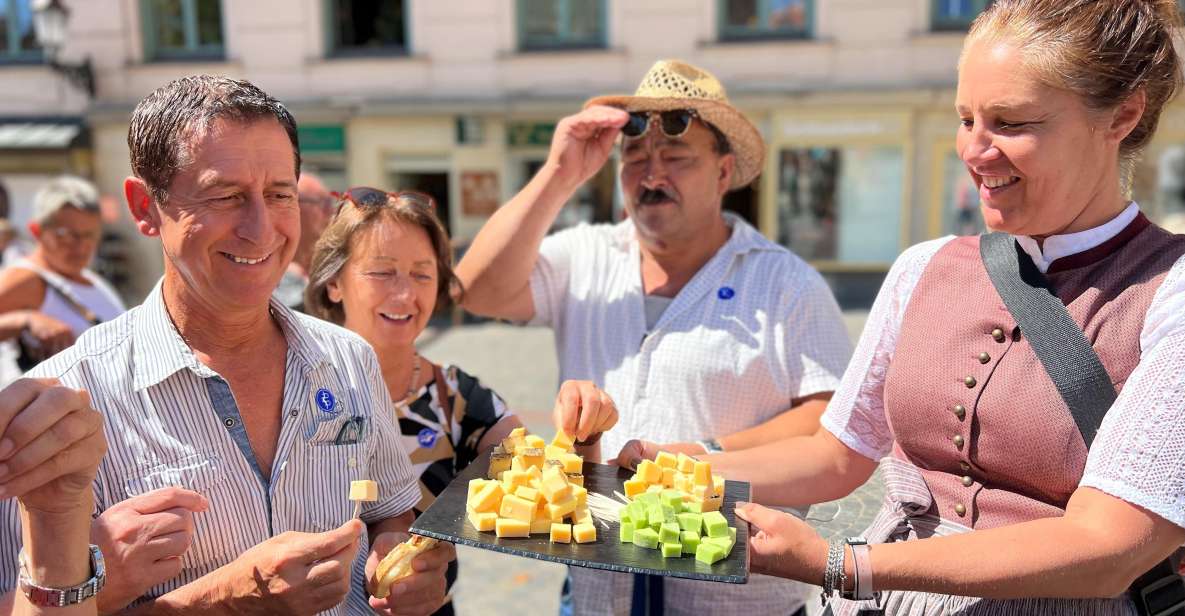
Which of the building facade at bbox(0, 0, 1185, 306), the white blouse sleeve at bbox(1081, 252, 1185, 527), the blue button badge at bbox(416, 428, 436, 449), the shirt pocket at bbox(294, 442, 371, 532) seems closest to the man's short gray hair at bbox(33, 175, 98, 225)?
the blue button badge at bbox(416, 428, 436, 449)

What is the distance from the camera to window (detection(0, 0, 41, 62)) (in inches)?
578

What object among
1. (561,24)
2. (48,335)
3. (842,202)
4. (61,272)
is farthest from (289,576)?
(561,24)

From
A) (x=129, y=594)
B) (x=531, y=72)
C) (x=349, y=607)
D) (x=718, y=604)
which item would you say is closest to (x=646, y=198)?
(x=718, y=604)

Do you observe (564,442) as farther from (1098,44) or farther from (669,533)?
(1098,44)

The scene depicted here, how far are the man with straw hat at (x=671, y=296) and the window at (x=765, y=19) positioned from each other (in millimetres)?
10894

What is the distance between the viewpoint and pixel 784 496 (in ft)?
7.25

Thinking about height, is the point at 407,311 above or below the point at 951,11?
below

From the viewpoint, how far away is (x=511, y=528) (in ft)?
5.77

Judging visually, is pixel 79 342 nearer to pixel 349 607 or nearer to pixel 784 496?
pixel 349 607

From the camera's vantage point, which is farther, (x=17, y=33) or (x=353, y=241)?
(x=17, y=33)

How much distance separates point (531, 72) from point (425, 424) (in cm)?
1198

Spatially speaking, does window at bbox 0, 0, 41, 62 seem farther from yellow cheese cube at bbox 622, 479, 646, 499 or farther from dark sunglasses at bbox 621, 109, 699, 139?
yellow cheese cube at bbox 622, 479, 646, 499

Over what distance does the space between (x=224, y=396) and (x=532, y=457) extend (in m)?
0.68

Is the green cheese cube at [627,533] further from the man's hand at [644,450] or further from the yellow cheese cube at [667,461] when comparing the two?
the man's hand at [644,450]
